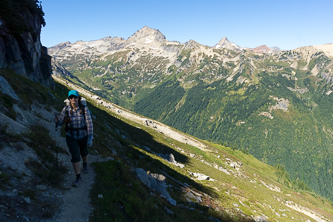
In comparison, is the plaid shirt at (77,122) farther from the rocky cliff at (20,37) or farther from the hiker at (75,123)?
the rocky cliff at (20,37)

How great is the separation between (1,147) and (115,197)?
5475 millimetres

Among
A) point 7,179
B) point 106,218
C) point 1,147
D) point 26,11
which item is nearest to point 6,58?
point 26,11

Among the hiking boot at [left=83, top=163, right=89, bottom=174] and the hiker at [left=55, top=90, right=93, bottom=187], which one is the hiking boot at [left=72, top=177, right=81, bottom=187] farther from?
the hiking boot at [left=83, top=163, right=89, bottom=174]

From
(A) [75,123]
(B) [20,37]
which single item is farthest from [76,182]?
(B) [20,37]

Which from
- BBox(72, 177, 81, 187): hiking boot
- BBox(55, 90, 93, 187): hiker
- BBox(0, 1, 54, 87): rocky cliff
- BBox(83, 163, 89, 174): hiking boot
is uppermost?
BBox(0, 1, 54, 87): rocky cliff

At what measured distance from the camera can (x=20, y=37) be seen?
37.9 meters

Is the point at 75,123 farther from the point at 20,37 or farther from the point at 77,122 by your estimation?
the point at 20,37

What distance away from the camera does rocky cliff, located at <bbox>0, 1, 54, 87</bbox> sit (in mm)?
33312

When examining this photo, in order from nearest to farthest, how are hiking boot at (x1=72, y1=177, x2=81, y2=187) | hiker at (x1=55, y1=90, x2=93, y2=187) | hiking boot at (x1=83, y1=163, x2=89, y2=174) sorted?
hiker at (x1=55, y1=90, x2=93, y2=187)
hiking boot at (x1=72, y1=177, x2=81, y2=187)
hiking boot at (x1=83, y1=163, x2=89, y2=174)

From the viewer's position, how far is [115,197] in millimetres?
8727

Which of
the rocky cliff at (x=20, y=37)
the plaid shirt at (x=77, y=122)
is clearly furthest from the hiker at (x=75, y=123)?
the rocky cliff at (x=20, y=37)

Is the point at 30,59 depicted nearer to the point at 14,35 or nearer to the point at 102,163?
the point at 14,35

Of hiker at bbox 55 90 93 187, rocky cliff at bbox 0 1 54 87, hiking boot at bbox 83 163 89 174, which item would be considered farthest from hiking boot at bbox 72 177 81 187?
rocky cliff at bbox 0 1 54 87

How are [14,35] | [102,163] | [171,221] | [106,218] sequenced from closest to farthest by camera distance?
[106,218] → [171,221] → [102,163] → [14,35]
